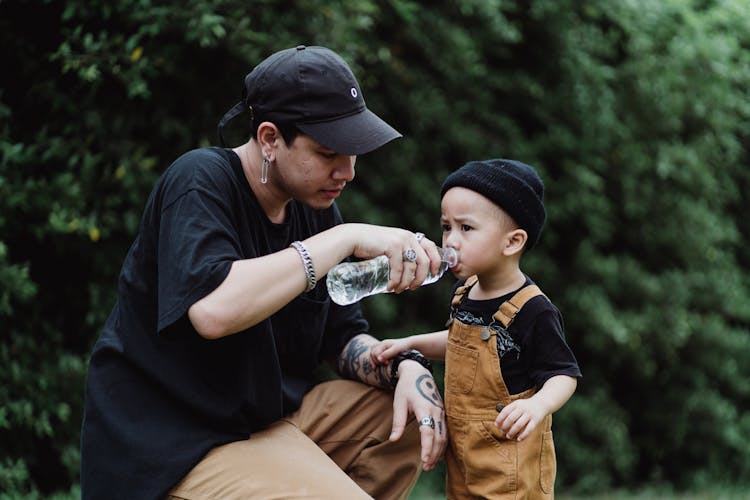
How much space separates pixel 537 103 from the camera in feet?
19.2

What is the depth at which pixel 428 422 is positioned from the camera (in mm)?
2885

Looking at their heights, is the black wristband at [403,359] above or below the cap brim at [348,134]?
below

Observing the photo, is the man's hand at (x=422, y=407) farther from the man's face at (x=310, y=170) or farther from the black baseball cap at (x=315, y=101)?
the black baseball cap at (x=315, y=101)

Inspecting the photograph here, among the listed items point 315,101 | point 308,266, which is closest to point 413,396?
point 308,266

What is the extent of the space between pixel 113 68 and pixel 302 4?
934mm

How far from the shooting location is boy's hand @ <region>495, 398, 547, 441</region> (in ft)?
8.57

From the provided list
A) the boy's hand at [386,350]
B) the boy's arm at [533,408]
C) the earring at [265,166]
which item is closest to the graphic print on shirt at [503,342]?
the boy's arm at [533,408]

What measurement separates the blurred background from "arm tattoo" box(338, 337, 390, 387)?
1.44 m

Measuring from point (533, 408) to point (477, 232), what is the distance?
57cm

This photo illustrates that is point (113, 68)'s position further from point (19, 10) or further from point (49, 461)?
point (49, 461)

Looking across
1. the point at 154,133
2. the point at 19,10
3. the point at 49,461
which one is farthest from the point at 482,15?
the point at 49,461

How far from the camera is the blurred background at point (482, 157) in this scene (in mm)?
4148

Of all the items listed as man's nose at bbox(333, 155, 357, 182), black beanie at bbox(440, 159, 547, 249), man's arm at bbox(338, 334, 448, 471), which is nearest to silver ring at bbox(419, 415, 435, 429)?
man's arm at bbox(338, 334, 448, 471)

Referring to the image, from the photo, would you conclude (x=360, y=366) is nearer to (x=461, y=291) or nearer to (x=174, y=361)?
(x=461, y=291)
